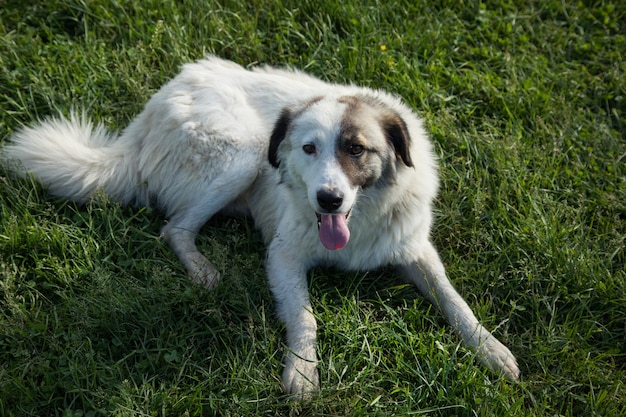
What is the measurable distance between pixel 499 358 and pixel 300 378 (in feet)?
3.41

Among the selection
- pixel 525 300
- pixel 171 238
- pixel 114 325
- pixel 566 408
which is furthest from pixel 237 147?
pixel 566 408

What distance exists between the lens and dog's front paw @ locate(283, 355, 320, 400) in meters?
2.91

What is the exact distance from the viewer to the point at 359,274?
3.65 meters

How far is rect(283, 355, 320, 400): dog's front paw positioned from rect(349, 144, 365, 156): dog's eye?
1093 mm

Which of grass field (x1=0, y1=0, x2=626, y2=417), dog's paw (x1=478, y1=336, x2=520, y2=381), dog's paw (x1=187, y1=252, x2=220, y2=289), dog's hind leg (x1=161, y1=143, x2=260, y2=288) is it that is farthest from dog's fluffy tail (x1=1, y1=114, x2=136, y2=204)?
dog's paw (x1=478, y1=336, x2=520, y2=381)

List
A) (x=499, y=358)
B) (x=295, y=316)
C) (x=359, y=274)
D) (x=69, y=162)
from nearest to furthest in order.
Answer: (x=499, y=358) → (x=295, y=316) → (x=359, y=274) → (x=69, y=162)

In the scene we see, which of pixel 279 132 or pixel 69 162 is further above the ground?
pixel 279 132

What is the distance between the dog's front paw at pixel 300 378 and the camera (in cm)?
291

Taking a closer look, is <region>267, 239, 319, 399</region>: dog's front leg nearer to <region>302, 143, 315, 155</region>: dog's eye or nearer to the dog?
the dog

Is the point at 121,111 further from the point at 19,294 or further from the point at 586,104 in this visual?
the point at 586,104

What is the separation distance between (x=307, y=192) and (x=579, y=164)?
7.14 ft

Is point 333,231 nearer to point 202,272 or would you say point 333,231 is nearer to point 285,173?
point 285,173

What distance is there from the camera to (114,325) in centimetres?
313

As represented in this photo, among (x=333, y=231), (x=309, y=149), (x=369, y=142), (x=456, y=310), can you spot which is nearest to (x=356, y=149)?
(x=369, y=142)
